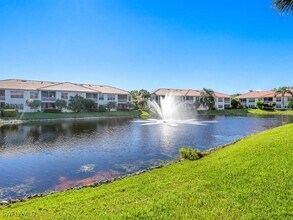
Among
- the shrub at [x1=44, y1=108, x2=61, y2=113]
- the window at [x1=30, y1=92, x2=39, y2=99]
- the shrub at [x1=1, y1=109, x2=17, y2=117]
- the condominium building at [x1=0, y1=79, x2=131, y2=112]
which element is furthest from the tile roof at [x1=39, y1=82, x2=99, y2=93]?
the shrub at [x1=1, y1=109, x2=17, y2=117]

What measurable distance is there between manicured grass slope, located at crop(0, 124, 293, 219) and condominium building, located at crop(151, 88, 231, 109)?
68.1 meters

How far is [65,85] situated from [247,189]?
65859 millimetres

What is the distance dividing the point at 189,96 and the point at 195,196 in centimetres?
7762

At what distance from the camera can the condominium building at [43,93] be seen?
5525 cm

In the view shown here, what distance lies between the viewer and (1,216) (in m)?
7.33

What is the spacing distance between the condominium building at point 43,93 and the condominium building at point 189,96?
41.8 feet

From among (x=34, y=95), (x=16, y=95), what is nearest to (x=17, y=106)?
(x=16, y=95)

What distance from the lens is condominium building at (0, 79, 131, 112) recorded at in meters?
55.2

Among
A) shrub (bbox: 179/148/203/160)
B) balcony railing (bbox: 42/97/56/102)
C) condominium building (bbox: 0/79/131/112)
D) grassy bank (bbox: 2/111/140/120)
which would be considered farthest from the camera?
balcony railing (bbox: 42/97/56/102)

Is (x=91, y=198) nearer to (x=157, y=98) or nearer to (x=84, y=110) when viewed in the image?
(x=84, y=110)

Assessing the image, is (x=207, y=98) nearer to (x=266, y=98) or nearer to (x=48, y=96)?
(x=266, y=98)

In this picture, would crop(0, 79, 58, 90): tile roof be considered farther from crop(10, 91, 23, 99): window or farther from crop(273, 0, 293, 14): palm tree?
crop(273, 0, 293, 14): palm tree

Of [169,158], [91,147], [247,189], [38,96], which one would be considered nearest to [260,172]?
[247,189]

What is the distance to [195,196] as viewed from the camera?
766cm
